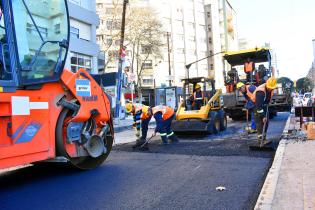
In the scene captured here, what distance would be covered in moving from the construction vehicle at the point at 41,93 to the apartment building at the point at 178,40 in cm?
4122

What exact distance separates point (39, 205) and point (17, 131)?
99 cm

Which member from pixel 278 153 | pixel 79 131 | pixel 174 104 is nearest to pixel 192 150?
pixel 278 153

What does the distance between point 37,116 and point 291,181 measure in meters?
3.42

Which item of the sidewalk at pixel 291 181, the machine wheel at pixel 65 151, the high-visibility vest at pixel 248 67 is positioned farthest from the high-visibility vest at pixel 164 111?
the high-visibility vest at pixel 248 67

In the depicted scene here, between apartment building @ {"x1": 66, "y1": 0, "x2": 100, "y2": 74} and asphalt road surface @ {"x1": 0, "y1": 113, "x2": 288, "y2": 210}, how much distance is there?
14845mm

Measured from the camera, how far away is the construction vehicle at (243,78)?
14.9 metres

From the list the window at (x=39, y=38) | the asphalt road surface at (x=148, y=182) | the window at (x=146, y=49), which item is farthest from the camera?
the window at (x=146, y=49)

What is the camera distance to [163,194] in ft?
16.0

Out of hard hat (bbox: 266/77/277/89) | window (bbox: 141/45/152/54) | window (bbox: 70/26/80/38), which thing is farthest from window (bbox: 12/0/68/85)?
window (bbox: 141/45/152/54)

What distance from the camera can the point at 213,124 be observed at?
37.4 feet

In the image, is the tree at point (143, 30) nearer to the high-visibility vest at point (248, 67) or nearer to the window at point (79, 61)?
the window at point (79, 61)

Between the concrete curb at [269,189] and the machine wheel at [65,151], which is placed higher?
the machine wheel at [65,151]

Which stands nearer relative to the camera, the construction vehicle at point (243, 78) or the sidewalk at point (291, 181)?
the sidewalk at point (291, 181)

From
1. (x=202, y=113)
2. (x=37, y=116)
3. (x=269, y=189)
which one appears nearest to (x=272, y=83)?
(x=202, y=113)
